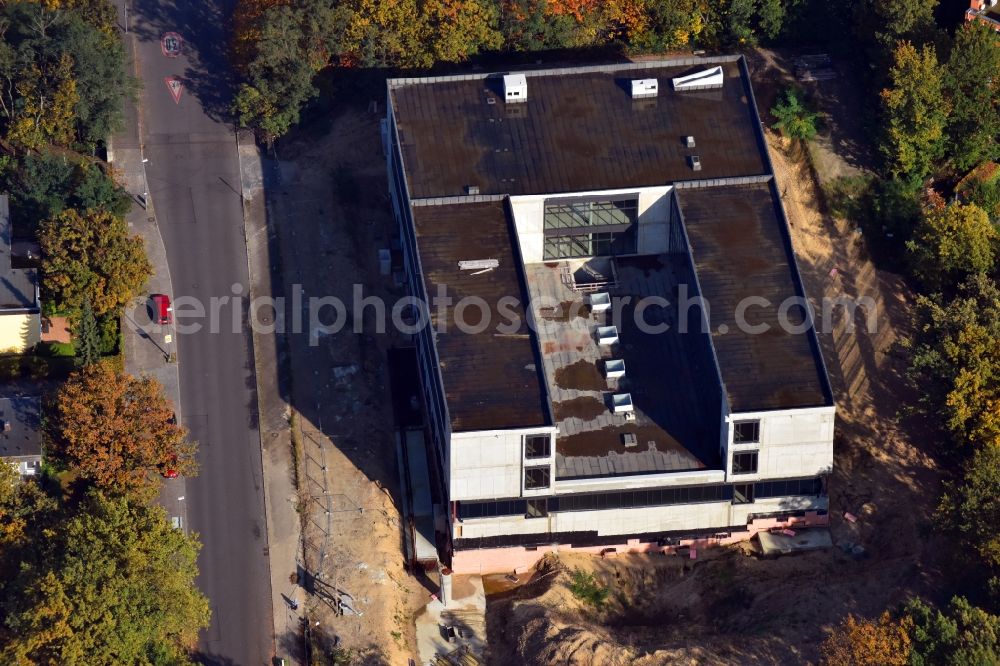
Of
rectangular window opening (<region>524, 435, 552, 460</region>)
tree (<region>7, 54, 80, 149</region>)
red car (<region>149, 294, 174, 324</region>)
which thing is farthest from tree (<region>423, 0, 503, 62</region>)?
rectangular window opening (<region>524, 435, 552, 460</region>)

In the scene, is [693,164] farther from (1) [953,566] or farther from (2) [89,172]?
(2) [89,172]

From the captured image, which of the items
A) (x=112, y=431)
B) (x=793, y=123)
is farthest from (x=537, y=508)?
(x=793, y=123)

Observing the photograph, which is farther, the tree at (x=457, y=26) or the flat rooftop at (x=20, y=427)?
the tree at (x=457, y=26)

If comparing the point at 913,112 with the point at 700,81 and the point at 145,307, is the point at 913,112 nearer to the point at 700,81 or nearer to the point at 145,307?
the point at 700,81

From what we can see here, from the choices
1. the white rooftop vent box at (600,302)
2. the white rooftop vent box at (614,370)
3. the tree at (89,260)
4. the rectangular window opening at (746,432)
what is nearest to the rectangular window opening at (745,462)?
the rectangular window opening at (746,432)

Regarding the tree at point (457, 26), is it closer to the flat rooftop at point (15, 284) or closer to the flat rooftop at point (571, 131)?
the flat rooftop at point (571, 131)

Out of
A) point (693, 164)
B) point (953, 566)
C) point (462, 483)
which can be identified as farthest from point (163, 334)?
point (953, 566)

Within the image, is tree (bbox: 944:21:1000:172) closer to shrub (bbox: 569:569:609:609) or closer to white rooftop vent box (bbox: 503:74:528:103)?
white rooftop vent box (bbox: 503:74:528:103)
